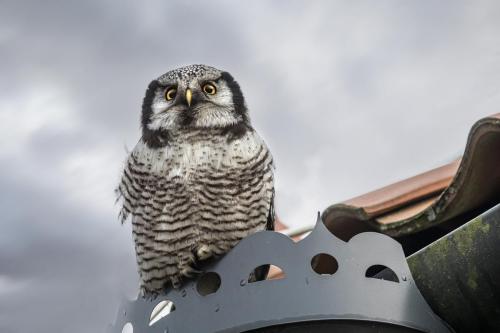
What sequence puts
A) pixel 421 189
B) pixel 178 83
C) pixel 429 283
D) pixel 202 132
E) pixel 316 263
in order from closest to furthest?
pixel 429 283
pixel 316 263
pixel 421 189
pixel 202 132
pixel 178 83

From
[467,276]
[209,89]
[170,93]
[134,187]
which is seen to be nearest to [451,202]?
[467,276]

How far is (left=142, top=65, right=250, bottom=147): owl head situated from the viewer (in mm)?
3281

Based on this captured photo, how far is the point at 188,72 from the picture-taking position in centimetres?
354

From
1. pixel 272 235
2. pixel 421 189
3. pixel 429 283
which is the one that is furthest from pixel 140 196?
pixel 429 283

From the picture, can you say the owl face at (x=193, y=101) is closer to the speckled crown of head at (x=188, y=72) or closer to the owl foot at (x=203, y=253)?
the speckled crown of head at (x=188, y=72)

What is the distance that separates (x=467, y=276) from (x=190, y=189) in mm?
1602

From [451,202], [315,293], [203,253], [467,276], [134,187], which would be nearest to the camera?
[467,276]

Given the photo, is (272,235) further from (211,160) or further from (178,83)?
(178,83)

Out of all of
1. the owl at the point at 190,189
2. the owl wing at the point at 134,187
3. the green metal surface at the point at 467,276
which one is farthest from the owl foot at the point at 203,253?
the green metal surface at the point at 467,276

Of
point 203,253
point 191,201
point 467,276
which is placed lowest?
point 467,276

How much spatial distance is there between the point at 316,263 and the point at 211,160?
87 centimetres

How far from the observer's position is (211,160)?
9.73 ft

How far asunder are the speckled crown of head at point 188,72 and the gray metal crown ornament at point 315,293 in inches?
70.8

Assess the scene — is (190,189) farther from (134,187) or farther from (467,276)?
(467,276)
